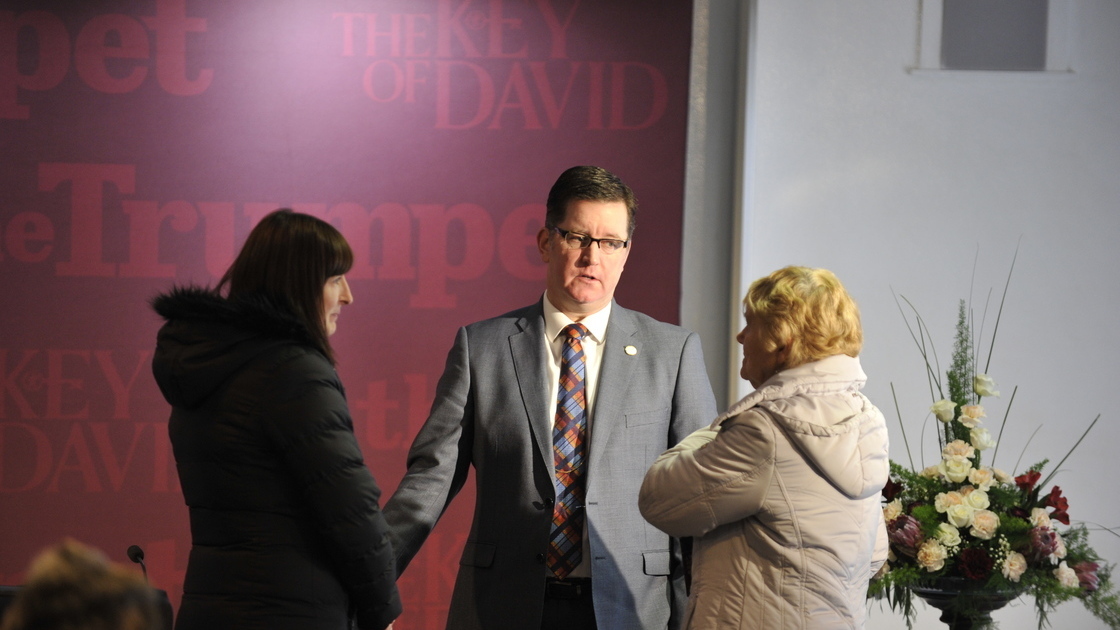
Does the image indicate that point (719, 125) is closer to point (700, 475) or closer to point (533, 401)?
point (533, 401)

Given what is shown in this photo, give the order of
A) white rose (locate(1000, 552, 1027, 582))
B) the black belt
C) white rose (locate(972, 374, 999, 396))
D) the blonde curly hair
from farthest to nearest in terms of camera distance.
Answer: white rose (locate(972, 374, 999, 396))
white rose (locate(1000, 552, 1027, 582))
the black belt
the blonde curly hair

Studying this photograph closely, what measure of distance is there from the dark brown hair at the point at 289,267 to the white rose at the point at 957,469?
1.68 meters

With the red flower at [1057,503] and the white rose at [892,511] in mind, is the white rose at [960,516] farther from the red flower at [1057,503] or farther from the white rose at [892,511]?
the red flower at [1057,503]

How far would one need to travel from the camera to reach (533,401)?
7.33 ft

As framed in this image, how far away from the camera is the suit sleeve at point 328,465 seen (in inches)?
68.4

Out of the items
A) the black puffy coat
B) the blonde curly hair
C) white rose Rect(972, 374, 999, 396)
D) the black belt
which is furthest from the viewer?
white rose Rect(972, 374, 999, 396)

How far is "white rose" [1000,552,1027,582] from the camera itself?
7.98ft

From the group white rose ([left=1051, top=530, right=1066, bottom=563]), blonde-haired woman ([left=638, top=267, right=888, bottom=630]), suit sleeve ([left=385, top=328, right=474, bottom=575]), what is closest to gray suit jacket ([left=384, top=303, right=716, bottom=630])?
suit sleeve ([left=385, top=328, right=474, bottom=575])

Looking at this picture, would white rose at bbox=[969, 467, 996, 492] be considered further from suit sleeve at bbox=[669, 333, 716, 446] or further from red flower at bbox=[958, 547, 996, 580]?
suit sleeve at bbox=[669, 333, 716, 446]

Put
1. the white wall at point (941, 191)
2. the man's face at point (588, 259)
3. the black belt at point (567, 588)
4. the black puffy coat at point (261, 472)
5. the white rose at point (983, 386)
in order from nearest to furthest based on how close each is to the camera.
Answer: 1. the black puffy coat at point (261, 472)
2. the black belt at point (567, 588)
3. the man's face at point (588, 259)
4. the white rose at point (983, 386)
5. the white wall at point (941, 191)

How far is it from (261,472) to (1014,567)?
1.83 m

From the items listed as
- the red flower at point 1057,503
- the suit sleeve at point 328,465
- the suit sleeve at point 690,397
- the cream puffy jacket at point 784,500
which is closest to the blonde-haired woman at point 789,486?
the cream puffy jacket at point 784,500

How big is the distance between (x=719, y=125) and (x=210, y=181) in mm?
1931

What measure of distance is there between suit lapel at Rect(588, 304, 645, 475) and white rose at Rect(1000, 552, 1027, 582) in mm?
1067
